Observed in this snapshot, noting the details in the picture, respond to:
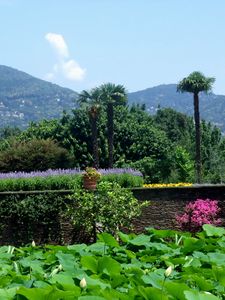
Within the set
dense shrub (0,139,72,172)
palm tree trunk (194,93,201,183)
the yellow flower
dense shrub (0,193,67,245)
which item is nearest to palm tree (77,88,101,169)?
dense shrub (0,139,72,172)

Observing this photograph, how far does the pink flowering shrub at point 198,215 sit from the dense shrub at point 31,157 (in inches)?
898

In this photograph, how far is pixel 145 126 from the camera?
49.0 m

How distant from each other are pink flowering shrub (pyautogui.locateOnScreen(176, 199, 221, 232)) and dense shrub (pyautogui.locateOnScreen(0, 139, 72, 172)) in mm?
22810

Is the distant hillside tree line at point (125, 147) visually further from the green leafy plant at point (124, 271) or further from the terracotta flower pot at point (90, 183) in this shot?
the green leafy plant at point (124, 271)

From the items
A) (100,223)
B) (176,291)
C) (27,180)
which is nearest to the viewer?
(176,291)

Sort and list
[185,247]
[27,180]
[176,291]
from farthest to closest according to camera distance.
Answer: [27,180] < [185,247] < [176,291]

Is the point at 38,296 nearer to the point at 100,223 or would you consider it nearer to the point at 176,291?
the point at 176,291

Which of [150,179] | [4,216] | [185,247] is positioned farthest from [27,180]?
[150,179]

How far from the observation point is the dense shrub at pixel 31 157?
36.1 metres

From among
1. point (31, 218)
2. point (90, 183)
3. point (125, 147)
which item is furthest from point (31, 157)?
point (90, 183)

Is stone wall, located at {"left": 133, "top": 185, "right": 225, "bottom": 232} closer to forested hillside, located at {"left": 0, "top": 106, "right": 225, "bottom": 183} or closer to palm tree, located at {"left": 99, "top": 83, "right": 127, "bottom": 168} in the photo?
forested hillside, located at {"left": 0, "top": 106, "right": 225, "bottom": 183}

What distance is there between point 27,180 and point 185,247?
15375mm

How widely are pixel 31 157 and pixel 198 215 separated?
76.8 ft

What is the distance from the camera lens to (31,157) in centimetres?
3634
